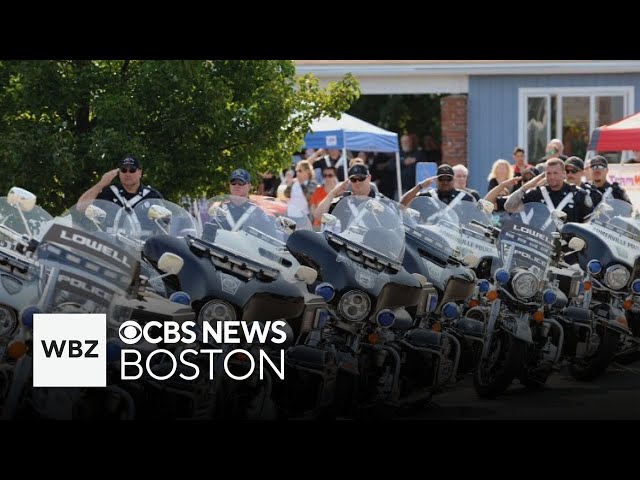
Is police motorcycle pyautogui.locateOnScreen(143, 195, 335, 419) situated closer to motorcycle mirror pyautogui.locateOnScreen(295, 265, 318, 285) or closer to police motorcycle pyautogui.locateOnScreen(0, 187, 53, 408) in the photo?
motorcycle mirror pyautogui.locateOnScreen(295, 265, 318, 285)

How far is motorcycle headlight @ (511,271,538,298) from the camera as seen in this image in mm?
10133

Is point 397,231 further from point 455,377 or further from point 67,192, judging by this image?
point 67,192

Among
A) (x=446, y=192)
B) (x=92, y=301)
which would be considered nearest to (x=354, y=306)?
(x=92, y=301)

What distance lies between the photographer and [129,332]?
24.8 feet

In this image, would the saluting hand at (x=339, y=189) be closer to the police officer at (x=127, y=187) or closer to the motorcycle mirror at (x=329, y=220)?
the motorcycle mirror at (x=329, y=220)

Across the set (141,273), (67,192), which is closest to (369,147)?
(67,192)

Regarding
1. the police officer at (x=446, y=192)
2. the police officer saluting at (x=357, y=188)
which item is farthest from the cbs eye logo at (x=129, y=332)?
the police officer at (x=446, y=192)

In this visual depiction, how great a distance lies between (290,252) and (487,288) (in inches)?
Answer: 75.8

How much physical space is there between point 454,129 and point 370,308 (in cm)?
1273

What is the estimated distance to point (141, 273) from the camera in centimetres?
782

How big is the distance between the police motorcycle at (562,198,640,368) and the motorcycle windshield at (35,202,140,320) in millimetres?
4209

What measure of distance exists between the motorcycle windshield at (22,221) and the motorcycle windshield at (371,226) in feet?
5.63

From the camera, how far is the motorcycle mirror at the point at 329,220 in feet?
29.2

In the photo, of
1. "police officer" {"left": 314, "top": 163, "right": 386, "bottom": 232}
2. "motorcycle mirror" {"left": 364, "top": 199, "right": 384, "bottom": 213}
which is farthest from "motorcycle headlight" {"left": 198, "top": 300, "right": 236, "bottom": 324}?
"motorcycle mirror" {"left": 364, "top": 199, "right": 384, "bottom": 213}
